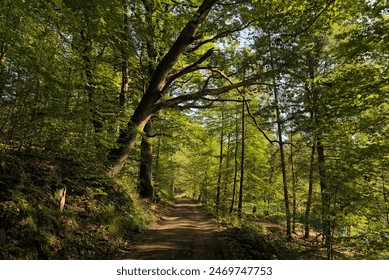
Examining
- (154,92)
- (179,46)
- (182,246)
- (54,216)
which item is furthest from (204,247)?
(179,46)

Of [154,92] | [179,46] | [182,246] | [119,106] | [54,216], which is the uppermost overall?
[179,46]

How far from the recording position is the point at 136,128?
8.89 metres

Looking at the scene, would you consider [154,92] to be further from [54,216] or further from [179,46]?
[54,216]

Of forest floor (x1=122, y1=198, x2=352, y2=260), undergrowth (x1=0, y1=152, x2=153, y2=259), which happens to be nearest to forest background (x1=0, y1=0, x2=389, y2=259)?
undergrowth (x1=0, y1=152, x2=153, y2=259)

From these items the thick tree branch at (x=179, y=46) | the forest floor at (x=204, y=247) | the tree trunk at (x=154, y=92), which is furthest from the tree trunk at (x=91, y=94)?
the forest floor at (x=204, y=247)

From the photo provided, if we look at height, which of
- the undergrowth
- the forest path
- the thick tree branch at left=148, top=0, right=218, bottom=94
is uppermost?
the thick tree branch at left=148, top=0, right=218, bottom=94

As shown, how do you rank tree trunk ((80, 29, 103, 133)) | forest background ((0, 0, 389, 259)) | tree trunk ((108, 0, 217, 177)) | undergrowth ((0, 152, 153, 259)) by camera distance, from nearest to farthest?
1. undergrowth ((0, 152, 153, 259))
2. forest background ((0, 0, 389, 259))
3. tree trunk ((80, 29, 103, 133))
4. tree trunk ((108, 0, 217, 177))

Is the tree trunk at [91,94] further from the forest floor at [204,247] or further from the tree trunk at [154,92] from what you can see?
the forest floor at [204,247]

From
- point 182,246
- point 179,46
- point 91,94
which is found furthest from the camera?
point 179,46

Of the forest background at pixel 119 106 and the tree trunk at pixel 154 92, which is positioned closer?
the forest background at pixel 119 106

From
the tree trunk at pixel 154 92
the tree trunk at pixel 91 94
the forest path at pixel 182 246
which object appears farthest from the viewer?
the tree trunk at pixel 154 92

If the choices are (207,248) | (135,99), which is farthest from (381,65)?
(135,99)

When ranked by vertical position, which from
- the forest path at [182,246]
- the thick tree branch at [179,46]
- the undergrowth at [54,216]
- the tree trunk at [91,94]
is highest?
the thick tree branch at [179,46]

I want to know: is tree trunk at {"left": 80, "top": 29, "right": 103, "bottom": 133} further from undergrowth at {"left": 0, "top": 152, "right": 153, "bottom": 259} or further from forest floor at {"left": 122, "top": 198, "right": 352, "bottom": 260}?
forest floor at {"left": 122, "top": 198, "right": 352, "bottom": 260}
